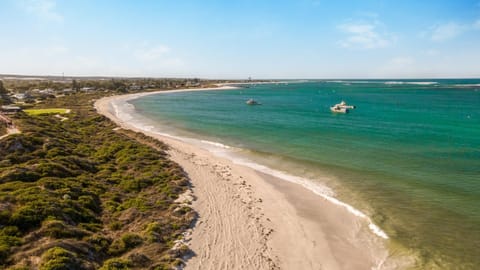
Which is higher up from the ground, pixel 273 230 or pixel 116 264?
pixel 116 264

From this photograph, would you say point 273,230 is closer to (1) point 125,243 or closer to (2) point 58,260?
(1) point 125,243

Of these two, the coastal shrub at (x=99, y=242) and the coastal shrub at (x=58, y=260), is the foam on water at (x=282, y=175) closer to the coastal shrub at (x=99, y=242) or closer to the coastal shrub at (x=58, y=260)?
the coastal shrub at (x=99, y=242)

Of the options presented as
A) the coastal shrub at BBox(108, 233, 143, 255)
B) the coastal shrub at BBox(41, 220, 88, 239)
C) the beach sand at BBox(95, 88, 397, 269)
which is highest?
the coastal shrub at BBox(41, 220, 88, 239)

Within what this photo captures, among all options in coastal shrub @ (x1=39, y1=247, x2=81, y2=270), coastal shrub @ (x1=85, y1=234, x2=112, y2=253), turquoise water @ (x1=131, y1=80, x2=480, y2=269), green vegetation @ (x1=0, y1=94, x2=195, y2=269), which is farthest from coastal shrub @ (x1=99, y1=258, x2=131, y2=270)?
turquoise water @ (x1=131, y1=80, x2=480, y2=269)

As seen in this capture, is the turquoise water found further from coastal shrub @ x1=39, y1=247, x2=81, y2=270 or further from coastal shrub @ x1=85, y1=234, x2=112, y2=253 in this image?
coastal shrub @ x1=39, y1=247, x2=81, y2=270

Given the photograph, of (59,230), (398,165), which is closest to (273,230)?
(59,230)

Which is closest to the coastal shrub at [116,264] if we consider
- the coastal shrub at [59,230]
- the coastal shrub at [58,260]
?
the coastal shrub at [58,260]
